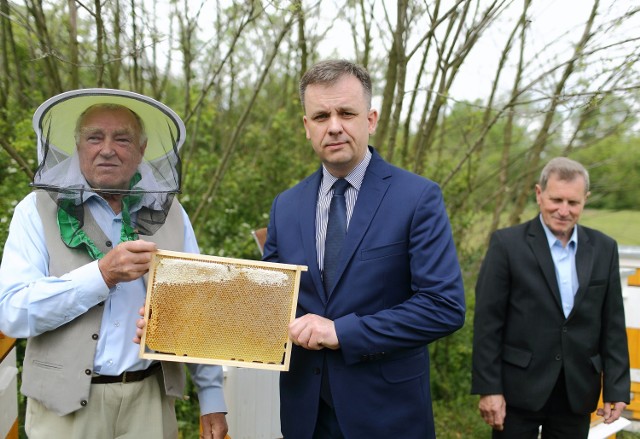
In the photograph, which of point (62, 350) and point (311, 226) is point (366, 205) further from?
point (62, 350)

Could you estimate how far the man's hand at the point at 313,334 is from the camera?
75.4 inches

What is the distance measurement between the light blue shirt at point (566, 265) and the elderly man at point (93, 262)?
1.79 meters

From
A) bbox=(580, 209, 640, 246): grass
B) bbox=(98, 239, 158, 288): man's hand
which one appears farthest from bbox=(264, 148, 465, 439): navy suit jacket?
bbox=(580, 209, 640, 246): grass

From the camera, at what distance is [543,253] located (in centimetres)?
294

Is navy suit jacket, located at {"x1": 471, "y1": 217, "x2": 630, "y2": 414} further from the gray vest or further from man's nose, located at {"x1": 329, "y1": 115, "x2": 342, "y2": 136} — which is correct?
the gray vest

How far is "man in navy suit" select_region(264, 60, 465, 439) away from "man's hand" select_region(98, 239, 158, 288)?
51cm

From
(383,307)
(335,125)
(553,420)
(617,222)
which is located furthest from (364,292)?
(617,222)

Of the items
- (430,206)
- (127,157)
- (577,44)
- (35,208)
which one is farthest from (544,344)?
(577,44)

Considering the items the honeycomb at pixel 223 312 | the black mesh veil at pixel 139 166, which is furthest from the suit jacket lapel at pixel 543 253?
the black mesh veil at pixel 139 166

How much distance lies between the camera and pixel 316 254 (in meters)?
2.10

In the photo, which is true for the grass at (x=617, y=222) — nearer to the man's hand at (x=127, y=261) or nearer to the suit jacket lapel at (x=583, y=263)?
the suit jacket lapel at (x=583, y=263)

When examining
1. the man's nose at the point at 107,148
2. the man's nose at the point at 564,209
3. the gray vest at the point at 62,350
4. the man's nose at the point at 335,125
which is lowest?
the gray vest at the point at 62,350

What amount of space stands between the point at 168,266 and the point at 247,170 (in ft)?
12.4

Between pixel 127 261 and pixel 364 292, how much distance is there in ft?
2.47
